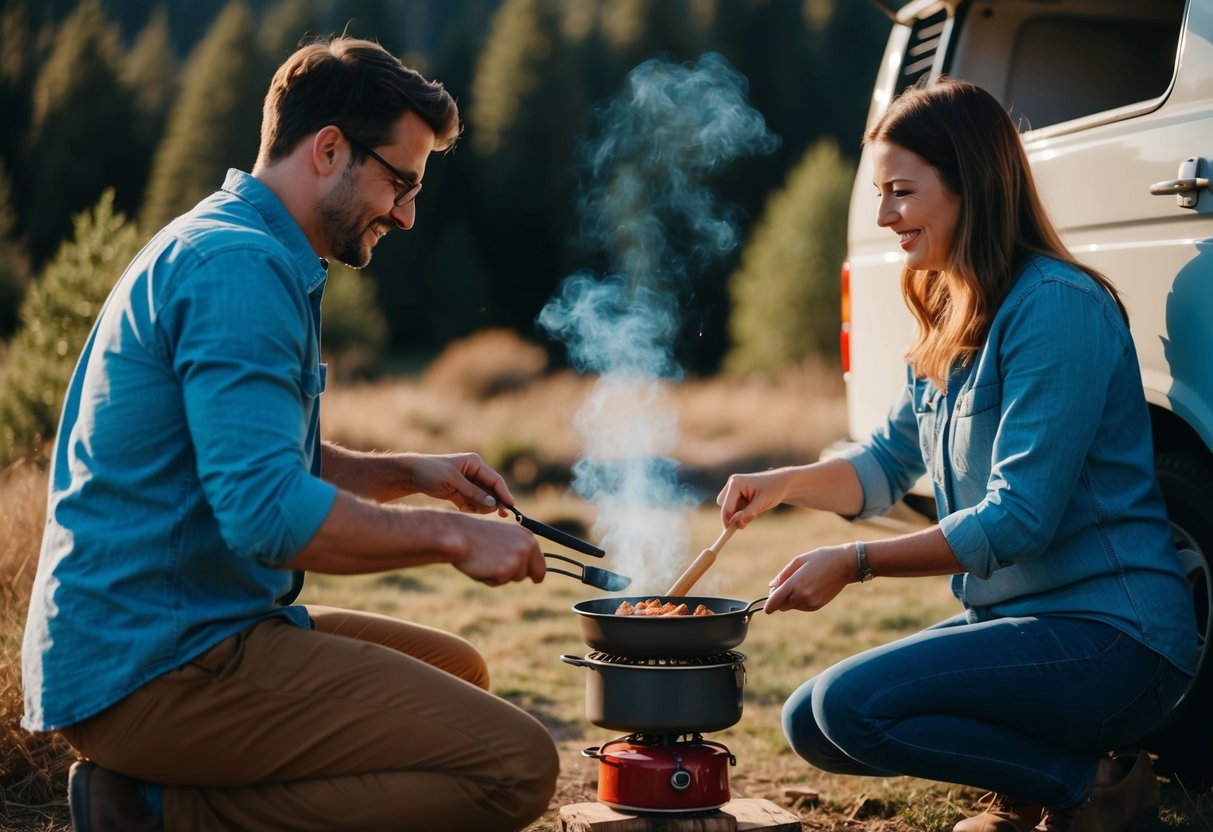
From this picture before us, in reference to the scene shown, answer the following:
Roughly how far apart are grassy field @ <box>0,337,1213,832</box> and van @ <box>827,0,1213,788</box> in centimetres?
67

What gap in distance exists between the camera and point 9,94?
23547mm

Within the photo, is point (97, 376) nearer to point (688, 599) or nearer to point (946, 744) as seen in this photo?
point (688, 599)

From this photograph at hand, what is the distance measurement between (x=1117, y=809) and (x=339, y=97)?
253cm

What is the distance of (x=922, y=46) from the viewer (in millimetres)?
5066

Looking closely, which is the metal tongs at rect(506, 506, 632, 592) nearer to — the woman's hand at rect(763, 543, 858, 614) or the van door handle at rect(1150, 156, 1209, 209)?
the woman's hand at rect(763, 543, 858, 614)

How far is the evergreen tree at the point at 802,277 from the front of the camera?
19.1 meters

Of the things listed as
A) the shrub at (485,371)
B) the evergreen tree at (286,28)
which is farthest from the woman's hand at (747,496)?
the evergreen tree at (286,28)

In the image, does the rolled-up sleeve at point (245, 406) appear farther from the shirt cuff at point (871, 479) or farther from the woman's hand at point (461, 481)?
the shirt cuff at point (871, 479)

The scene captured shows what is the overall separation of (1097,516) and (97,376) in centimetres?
232

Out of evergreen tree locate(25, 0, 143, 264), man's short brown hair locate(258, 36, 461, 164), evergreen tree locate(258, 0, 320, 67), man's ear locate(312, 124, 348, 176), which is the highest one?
evergreen tree locate(258, 0, 320, 67)

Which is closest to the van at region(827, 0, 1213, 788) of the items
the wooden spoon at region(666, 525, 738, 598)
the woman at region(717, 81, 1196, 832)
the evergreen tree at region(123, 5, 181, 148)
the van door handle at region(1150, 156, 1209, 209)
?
the van door handle at region(1150, 156, 1209, 209)

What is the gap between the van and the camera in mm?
3346

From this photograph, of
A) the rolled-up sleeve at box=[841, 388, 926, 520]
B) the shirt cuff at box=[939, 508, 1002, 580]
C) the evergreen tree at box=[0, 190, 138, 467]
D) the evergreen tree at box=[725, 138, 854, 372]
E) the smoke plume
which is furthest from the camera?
the evergreen tree at box=[725, 138, 854, 372]

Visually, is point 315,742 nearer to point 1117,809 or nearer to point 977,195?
point 1117,809
